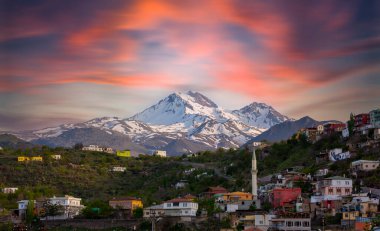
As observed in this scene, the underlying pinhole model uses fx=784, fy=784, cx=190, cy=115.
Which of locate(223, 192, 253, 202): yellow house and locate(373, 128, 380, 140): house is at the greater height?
locate(373, 128, 380, 140): house

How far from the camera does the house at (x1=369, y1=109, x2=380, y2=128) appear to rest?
6088 centimetres

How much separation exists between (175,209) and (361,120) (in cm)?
1973

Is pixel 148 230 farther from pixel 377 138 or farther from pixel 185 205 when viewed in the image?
pixel 377 138

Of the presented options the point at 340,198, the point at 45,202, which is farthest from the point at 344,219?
the point at 45,202

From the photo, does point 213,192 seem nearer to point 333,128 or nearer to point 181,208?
point 181,208

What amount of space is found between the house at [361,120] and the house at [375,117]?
0.66 m

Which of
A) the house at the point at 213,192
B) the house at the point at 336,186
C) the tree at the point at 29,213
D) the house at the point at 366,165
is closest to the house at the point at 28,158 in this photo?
the tree at the point at 29,213

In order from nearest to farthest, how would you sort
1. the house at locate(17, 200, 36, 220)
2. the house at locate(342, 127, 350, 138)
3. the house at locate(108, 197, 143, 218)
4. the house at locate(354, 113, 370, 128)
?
the house at locate(108, 197, 143, 218), the house at locate(17, 200, 36, 220), the house at locate(354, 113, 370, 128), the house at locate(342, 127, 350, 138)

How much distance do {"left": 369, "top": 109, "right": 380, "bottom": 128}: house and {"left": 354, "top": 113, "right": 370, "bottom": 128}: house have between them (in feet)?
2.15

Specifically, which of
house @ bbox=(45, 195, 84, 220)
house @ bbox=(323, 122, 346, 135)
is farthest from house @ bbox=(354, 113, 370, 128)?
house @ bbox=(45, 195, 84, 220)

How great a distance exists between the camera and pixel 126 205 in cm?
5741

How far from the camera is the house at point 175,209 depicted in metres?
51.5

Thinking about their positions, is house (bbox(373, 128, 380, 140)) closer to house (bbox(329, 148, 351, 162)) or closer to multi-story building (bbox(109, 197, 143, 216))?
house (bbox(329, 148, 351, 162))

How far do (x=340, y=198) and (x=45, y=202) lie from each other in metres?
23.8
